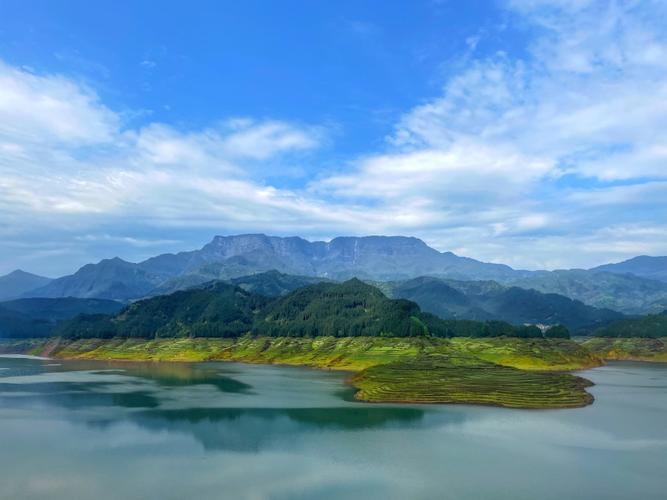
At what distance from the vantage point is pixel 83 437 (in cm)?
7169

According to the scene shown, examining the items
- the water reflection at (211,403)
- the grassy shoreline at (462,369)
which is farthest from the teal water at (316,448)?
the grassy shoreline at (462,369)

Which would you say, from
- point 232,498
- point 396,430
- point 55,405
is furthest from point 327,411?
point 55,405

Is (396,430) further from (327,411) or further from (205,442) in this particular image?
(205,442)

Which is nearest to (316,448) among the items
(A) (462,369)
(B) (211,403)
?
(B) (211,403)

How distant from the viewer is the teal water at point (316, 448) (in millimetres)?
A: 49844

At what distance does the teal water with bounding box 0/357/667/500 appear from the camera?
49.8m

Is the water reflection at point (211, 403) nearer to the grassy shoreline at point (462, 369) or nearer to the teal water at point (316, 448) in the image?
the teal water at point (316, 448)

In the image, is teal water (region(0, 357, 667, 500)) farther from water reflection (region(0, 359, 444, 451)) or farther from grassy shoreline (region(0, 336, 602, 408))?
grassy shoreline (region(0, 336, 602, 408))

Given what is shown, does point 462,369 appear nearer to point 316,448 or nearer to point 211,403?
point 211,403

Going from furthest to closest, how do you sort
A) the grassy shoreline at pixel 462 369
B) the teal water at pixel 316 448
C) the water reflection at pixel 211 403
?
the grassy shoreline at pixel 462 369
the water reflection at pixel 211 403
the teal water at pixel 316 448

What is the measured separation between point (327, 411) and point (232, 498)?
44.8 metres

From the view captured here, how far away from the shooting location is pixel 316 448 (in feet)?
212

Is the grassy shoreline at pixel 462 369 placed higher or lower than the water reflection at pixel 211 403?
higher

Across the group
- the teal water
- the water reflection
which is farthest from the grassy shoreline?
the water reflection
